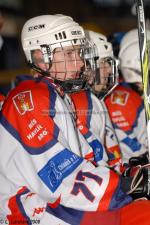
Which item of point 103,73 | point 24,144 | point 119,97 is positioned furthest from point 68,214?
point 119,97

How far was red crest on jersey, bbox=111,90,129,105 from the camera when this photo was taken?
3517mm

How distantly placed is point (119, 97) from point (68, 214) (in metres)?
1.69

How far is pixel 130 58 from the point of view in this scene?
3.65 m

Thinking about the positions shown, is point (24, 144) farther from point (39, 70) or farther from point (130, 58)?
point (130, 58)

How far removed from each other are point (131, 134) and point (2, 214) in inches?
60.1

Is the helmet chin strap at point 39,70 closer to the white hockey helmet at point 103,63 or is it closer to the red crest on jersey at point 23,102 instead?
the red crest on jersey at point 23,102

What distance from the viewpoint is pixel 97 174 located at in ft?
6.77

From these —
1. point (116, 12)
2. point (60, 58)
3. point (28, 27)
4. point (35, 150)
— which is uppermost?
point (28, 27)

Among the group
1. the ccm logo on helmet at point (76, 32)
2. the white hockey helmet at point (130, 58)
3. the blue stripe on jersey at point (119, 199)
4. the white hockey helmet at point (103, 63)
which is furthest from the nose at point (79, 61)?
the white hockey helmet at point (130, 58)

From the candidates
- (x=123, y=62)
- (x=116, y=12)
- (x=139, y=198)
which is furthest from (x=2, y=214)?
(x=116, y=12)

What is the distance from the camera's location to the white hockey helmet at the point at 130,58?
362 cm

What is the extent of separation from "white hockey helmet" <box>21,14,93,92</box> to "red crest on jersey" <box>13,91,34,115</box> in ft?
0.93

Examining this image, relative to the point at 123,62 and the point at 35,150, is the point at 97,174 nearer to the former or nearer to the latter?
the point at 35,150

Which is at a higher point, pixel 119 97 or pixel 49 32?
pixel 49 32
